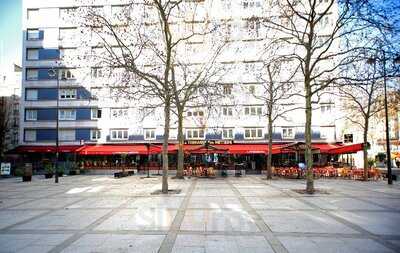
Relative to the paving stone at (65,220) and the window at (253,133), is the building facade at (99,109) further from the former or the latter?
the paving stone at (65,220)

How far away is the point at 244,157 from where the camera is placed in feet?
141

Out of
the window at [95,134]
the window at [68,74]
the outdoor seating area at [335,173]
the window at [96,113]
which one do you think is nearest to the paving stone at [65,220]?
the outdoor seating area at [335,173]

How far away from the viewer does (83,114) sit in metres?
46.3

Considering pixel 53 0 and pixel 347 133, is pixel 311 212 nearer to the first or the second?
pixel 347 133

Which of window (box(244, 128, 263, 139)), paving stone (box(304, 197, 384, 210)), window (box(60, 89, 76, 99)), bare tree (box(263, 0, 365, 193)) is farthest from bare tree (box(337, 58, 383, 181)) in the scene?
window (box(60, 89, 76, 99))

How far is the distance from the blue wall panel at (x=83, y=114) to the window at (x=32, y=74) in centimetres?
811

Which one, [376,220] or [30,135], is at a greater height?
[30,135]

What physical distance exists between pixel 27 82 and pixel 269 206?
1748 inches

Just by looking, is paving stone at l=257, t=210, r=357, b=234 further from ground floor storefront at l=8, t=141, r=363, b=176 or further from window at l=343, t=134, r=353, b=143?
window at l=343, t=134, r=353, b=143

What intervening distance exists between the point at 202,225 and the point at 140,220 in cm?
200

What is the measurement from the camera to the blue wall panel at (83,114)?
4625 cm

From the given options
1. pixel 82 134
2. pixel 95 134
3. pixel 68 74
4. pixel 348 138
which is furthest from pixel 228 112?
pixel 68 74

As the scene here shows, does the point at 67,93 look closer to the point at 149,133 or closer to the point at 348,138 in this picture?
the point at 149,133

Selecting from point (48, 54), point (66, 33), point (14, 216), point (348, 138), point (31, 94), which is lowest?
point (14, 216)
